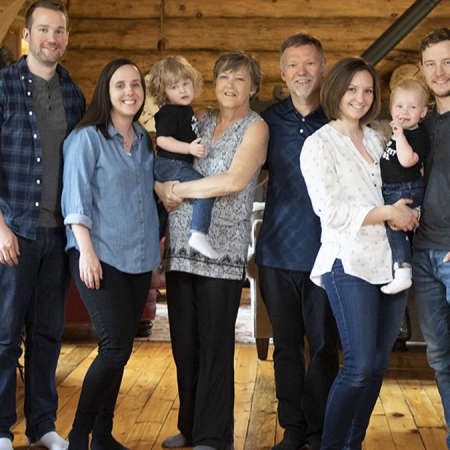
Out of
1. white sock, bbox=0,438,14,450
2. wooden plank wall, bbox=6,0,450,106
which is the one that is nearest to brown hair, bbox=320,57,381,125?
white sock, bbox=0,438,14,450

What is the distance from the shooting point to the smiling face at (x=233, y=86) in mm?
3035

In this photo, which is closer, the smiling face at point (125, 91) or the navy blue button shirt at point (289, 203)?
the smiling face at point (125, 91)

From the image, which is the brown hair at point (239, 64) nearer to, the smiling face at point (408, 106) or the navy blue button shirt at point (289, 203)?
the navy blue button shirt at point (289, 203)

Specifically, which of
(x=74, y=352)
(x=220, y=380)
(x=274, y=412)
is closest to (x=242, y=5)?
(x=74, y=352)

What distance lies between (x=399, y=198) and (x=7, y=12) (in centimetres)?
412

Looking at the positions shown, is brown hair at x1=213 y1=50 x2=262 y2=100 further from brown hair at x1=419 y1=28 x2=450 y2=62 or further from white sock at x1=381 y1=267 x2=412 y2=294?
white sock at x1=381 y1=267 x2=412 y2=294

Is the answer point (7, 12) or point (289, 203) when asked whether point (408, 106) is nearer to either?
point (289, 203)

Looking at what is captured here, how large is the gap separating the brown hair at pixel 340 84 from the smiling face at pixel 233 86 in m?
0.34

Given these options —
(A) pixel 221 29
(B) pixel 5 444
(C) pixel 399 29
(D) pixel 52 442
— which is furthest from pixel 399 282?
(A) pixel 221 29

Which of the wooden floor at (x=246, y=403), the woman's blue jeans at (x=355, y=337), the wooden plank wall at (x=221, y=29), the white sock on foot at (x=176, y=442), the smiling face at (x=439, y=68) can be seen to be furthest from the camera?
the wooden plank wall at (x=221, y=29)

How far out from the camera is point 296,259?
3.11m

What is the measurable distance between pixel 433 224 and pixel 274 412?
4.84ft

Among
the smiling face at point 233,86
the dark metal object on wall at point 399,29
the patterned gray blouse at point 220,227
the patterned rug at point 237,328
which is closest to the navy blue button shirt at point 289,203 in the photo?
the patterned gray blouse at point 220,227

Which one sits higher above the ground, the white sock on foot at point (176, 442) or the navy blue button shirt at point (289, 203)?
the navy blue button shirt at point (289, 203)
